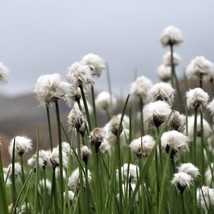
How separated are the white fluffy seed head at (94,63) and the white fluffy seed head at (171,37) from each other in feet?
8.98

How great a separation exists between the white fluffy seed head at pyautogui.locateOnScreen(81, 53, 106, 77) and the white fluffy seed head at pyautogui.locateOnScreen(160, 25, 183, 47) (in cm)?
274

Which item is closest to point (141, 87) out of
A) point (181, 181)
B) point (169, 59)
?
point (181, 181)

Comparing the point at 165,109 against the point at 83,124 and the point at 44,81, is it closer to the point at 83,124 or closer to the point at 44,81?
the point at 83,124

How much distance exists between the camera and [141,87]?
12.6ft

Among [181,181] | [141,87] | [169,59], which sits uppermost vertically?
[169,59]

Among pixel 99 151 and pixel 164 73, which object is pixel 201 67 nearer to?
pixel 99 151

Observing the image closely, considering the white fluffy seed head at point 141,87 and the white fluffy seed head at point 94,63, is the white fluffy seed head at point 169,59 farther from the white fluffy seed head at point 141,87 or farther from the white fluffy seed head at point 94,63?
the white fluffy seed head at point 94,63

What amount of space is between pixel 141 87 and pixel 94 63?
151cm

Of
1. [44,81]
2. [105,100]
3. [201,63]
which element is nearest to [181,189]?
[44,81]

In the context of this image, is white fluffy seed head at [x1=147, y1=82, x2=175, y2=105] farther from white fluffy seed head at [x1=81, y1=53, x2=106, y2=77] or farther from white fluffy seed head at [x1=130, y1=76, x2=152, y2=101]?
white fluffy seed head at [x1=130, y1=76, x2=152, y2=101]

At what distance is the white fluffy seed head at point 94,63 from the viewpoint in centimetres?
231

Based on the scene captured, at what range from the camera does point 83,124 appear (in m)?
2.00

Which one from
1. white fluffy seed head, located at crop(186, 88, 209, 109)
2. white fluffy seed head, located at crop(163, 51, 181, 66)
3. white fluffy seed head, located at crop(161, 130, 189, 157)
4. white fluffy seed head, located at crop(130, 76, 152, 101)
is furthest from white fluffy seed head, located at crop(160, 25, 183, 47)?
white fluffy seed head, located at crop(161, 130, 189, 157)

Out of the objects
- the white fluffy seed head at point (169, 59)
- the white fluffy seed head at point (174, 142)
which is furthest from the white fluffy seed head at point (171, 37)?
the white fluffy seed head at point (174, 142)
